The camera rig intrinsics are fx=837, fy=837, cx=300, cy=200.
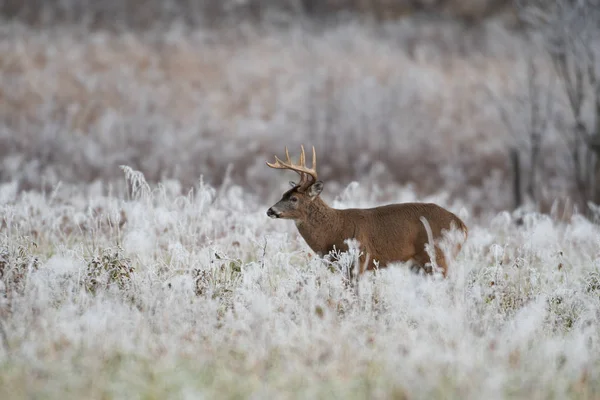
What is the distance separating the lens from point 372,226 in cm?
790

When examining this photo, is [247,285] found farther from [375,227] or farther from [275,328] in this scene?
[375,227]

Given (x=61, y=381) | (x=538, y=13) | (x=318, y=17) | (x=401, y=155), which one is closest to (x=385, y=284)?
(x=61, y=381)

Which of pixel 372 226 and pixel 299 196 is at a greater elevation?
pixel 299 196

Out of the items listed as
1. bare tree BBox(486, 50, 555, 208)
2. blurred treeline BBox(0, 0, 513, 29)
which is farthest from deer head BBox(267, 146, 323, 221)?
blurred treeline BBox(0, 0, 513, 29)

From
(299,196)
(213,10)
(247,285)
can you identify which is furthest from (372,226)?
(213,10)

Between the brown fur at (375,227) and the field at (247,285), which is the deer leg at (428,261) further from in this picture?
the field at (247,285)

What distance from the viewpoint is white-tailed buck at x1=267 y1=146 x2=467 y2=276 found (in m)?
7.81

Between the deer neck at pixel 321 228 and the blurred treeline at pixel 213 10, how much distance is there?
22.1m

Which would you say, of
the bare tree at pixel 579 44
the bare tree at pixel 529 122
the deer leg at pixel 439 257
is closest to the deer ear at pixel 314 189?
the deer leg at pixel 439 257

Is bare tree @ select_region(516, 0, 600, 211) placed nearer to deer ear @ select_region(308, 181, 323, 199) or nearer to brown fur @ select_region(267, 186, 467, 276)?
brown fur @ select_region(267, 186, 467, 276)

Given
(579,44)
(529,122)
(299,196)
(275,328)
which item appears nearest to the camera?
(275,328)

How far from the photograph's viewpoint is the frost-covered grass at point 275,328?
4969mm

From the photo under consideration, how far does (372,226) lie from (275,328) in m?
2.24

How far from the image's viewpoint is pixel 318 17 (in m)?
31.3
